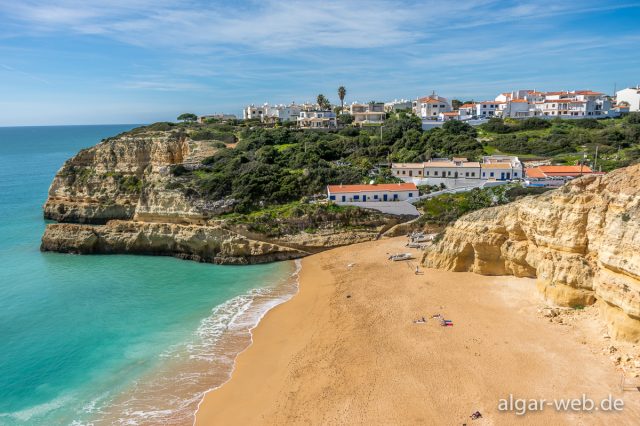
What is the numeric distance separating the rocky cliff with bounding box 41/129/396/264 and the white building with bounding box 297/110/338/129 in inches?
1099

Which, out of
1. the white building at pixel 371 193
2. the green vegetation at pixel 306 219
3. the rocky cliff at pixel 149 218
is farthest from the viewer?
the white building at pixel 371 193

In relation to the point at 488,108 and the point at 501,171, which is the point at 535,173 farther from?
the point at 488,108

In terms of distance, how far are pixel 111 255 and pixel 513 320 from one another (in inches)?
1107

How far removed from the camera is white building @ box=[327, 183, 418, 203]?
113 feet

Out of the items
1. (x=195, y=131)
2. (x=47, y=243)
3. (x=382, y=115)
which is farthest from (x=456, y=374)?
(x=382, y=115)

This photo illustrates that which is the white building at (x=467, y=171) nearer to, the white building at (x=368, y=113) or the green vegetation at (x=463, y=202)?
the green vegetation at (x=463, y=202)

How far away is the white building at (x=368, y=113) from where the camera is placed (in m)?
79.9

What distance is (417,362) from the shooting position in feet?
51.2

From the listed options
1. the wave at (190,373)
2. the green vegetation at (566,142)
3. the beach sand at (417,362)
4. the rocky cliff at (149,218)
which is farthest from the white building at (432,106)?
the wave at (190,373)

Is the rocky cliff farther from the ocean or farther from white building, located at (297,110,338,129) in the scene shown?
white building, located at (297,110,338,129)

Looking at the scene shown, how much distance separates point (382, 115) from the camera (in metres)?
80.2

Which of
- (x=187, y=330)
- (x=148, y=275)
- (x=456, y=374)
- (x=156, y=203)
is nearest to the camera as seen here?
(x=456, y=374)

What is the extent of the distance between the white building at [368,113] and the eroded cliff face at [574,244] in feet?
187

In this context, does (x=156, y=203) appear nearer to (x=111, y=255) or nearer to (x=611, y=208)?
(x=111, y=255)
